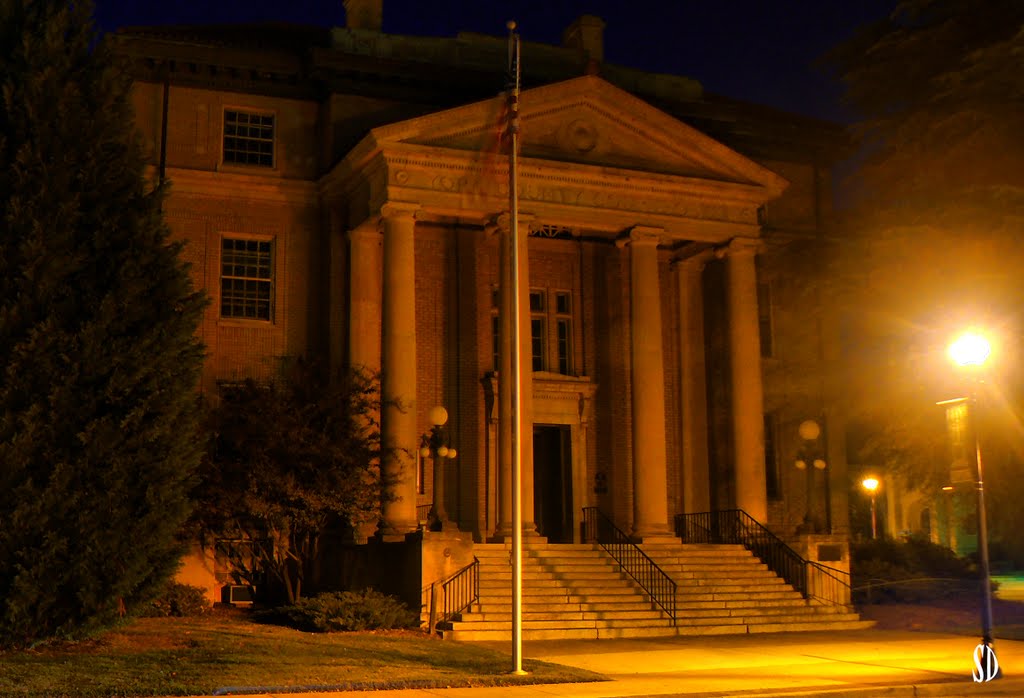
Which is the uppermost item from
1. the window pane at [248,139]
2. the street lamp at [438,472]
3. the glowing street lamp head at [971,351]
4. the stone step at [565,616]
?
the window pane at [248,139]

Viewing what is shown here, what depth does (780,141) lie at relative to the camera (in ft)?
113

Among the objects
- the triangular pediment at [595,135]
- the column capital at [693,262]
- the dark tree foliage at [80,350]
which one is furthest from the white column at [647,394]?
the dark tree foliage at [80,350]

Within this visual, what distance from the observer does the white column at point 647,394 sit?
93.2 feet

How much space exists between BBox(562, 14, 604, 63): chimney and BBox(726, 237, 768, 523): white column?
770 cm

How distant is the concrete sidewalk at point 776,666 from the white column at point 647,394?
492 cm

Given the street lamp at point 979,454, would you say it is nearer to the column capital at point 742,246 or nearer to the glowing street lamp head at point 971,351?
the glowing street lamp head at point 971,351

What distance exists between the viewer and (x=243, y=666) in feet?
52.9

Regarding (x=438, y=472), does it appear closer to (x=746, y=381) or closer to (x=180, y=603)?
(x=180, y=603)

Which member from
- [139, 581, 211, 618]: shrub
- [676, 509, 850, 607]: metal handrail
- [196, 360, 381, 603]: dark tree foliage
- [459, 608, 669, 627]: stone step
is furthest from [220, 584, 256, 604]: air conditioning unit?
[676, 509, 850, 607]: metal handrail

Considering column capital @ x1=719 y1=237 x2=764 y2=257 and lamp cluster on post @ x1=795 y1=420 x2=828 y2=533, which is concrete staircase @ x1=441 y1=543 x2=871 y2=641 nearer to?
lamp cluster on post @ x1=795 y1=420 x2=828 y2=533

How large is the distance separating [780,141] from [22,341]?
2338cm

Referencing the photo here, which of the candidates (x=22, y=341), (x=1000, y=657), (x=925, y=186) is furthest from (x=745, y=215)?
(x=22, y=341)

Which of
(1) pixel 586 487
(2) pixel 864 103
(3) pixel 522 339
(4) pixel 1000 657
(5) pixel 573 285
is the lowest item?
(4) pixel 1000 657

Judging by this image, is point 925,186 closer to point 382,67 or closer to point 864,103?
point 864,103
